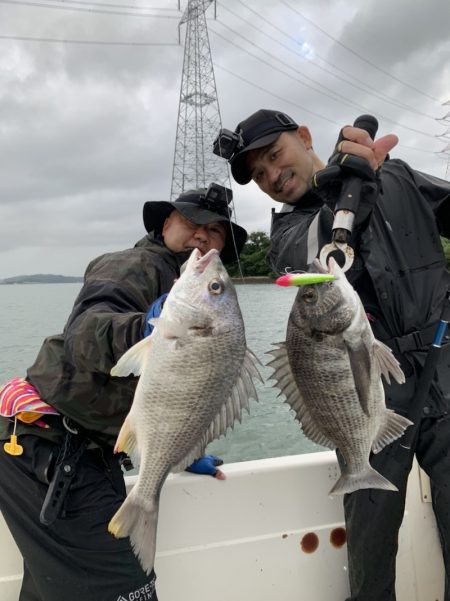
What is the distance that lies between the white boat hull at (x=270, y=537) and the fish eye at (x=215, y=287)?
67.8 inches

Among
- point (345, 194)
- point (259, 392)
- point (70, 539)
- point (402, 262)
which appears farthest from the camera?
point (259, 392)

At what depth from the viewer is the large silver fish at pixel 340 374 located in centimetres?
198

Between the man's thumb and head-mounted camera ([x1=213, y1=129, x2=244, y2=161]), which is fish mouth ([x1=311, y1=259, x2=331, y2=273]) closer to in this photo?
the man's thumb

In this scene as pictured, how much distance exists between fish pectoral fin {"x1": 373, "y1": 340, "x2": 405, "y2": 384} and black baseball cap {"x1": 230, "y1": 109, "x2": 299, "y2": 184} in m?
1.57

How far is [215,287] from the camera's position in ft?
6.03

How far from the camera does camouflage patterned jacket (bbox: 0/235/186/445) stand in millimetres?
2084

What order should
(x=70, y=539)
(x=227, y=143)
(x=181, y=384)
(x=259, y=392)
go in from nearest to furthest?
(x=181, y=384)
(x=70, y=539)
(x=227, y=143)
(x=259, y=392)

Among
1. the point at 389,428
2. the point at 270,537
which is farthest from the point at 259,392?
the point at 389,428

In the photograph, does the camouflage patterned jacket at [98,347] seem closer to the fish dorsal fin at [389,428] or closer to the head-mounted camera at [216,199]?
the head-mounted camera at [216,199]

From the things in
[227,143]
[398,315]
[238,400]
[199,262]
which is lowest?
[238,400]

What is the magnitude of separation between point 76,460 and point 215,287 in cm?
139

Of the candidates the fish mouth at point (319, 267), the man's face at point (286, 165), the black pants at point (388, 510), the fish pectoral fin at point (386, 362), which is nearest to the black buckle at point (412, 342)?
the black pants at point (388, 510)

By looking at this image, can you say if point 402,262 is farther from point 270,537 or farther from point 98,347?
point 270,537

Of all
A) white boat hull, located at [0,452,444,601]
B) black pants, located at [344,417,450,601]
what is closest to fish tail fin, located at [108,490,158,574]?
white boat hull, located at [0,452,444,601]
